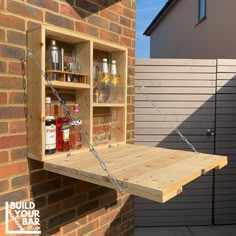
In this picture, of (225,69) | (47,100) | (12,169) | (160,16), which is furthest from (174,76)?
(160,16)

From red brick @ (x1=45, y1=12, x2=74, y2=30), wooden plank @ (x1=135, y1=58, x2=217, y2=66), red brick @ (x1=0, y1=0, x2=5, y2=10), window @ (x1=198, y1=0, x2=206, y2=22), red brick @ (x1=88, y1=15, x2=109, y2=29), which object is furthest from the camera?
window @ (x1=198, y1=0, x2=206, y2=22)

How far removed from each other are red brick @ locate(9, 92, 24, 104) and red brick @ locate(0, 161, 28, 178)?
12.5 inches

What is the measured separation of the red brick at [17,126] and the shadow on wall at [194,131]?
2154 millimetres

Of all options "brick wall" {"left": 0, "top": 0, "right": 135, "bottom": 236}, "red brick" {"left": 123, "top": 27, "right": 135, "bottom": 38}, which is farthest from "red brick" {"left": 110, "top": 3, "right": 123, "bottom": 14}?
"red brick" {"left": 123, "top": 27, "right": 135, "bottom": 38}

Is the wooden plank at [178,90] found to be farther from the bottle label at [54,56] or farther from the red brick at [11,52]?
the red brick at [11,52]

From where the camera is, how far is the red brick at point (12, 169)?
149cm

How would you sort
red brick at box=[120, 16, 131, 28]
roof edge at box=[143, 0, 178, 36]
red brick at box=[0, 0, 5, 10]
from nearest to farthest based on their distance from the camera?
1. red brick at box=[0, 0, 5, 10]
2. red brick at box=[120, 16, 131, 28]
3. roof edge at box=[143, 0, 178, 36]

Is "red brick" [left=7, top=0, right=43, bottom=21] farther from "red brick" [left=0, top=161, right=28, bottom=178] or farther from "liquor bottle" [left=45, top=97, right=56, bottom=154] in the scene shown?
"red brick" [left=0, top=161, right=28, bottom=178]

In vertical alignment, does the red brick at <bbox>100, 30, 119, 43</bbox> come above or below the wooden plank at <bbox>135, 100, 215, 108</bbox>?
above

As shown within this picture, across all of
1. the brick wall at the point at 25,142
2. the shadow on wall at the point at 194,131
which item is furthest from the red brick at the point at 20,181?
the shadow on wall at the point at 194,131

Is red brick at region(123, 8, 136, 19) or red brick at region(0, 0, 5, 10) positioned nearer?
red brick at region(0, 0, 5, 10)

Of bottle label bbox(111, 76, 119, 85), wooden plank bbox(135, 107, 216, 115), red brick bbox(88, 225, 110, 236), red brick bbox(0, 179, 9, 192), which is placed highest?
bottle label bbox(111, 76, 119, 85)

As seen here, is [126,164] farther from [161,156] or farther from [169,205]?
[169,205]

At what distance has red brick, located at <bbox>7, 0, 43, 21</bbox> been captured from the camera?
1.48 m
